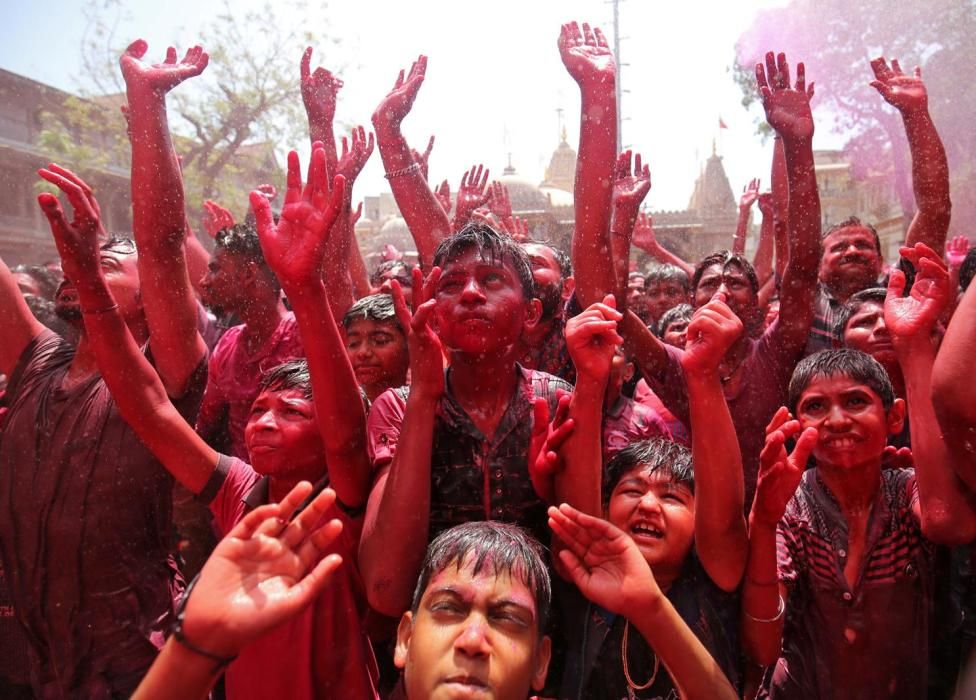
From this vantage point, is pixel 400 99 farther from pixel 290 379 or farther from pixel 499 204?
pixel 290 379

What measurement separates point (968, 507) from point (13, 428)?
3.22m

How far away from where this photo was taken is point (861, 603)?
7.59ft

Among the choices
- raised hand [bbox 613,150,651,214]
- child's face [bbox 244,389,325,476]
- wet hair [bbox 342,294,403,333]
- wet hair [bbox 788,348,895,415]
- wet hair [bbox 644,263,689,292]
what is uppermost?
raised hand [bbox 613,150,651,214]

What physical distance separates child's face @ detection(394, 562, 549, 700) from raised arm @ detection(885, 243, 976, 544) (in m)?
1.27

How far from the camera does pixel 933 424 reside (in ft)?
7.67

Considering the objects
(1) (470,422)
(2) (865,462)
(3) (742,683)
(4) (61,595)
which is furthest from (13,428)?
(2) (865,462)

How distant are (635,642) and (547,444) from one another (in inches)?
24.2

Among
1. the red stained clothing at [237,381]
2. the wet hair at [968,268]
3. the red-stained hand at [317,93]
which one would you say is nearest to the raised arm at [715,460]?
the red stained clothing at [237,381]

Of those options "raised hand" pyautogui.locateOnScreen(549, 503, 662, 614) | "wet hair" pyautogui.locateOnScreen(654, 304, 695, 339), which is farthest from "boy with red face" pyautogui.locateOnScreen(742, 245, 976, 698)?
"wet hair" pyautogui.locateOnScreen(654, 304, 695, 339)

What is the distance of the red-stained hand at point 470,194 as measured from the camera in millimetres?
5016

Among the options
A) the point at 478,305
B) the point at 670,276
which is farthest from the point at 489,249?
the point at 670,276

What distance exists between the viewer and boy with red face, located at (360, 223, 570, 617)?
2.05m

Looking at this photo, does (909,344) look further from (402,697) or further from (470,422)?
(402,697)

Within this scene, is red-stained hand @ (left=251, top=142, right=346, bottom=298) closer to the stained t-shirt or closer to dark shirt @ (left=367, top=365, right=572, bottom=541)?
dark shirt @ (left=367, top=365, right=572, bottom=541)
